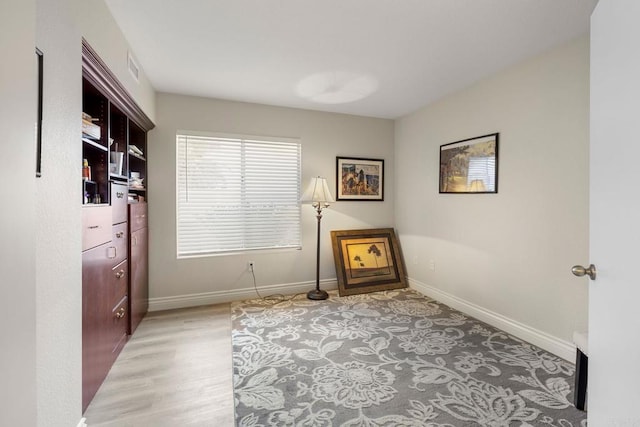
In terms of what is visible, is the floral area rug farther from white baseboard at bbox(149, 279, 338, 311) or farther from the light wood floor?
white baseboard at bbox(149, 279, 338, 311)

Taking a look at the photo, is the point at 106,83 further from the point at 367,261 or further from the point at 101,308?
the point at 367,261

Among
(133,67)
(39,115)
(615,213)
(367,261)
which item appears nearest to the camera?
(615,213)

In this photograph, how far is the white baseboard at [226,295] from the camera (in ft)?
10.8

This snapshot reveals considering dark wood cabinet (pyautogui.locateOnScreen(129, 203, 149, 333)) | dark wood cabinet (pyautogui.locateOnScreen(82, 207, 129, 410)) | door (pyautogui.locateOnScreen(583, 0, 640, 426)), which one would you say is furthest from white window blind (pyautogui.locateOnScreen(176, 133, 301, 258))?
door (pyautogui.locateOnScreen(583, 0, 640, 426))

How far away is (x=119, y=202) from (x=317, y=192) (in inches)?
77.9

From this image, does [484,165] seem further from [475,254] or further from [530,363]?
[530,363]

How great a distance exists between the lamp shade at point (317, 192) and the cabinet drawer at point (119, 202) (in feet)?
5.96

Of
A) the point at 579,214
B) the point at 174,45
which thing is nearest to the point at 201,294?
the point at 174,45

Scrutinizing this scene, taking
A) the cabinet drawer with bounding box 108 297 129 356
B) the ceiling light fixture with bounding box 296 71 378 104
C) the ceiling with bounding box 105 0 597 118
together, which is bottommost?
the cabinet drawer with bounding box 108 297 129 356

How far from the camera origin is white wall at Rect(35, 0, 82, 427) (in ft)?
3.76

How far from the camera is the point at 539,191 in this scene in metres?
2.42

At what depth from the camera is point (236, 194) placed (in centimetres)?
358

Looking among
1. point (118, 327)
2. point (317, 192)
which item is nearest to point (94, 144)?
point (118, 327)

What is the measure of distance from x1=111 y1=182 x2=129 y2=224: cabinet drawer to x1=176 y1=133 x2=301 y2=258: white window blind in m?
0.91
